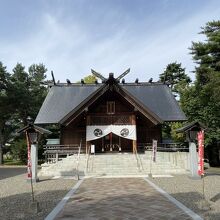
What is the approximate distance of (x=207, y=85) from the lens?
25.6 meters

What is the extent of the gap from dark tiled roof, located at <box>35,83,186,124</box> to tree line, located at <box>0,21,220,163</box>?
6.39ft

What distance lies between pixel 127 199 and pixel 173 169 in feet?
30.8

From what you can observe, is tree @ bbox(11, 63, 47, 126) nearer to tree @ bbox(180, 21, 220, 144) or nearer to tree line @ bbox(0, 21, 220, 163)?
tree line @ bbox(0, 21, 220, 163)

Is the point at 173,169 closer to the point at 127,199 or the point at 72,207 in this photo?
the point at 127,199

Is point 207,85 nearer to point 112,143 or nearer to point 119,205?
point 112,143

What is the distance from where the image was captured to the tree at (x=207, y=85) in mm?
27386

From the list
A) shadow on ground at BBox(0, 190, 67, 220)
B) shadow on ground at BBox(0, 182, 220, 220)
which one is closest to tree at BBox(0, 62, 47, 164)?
shadow on ground at BBox(0, 190, 67, 220)

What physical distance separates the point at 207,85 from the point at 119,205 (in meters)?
18.7

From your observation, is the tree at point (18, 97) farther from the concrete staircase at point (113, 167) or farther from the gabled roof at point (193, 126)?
the gabled roof at point (193, 126)

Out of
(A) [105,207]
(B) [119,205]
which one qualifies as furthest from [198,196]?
(A) [105,207]

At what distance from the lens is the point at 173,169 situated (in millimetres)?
18812

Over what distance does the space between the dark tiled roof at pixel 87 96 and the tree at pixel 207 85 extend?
122 inches

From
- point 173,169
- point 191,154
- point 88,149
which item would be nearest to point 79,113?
point 88,149

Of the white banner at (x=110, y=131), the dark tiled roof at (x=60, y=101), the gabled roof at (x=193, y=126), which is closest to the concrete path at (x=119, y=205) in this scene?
the gabled roof at (x=193, y=126)
